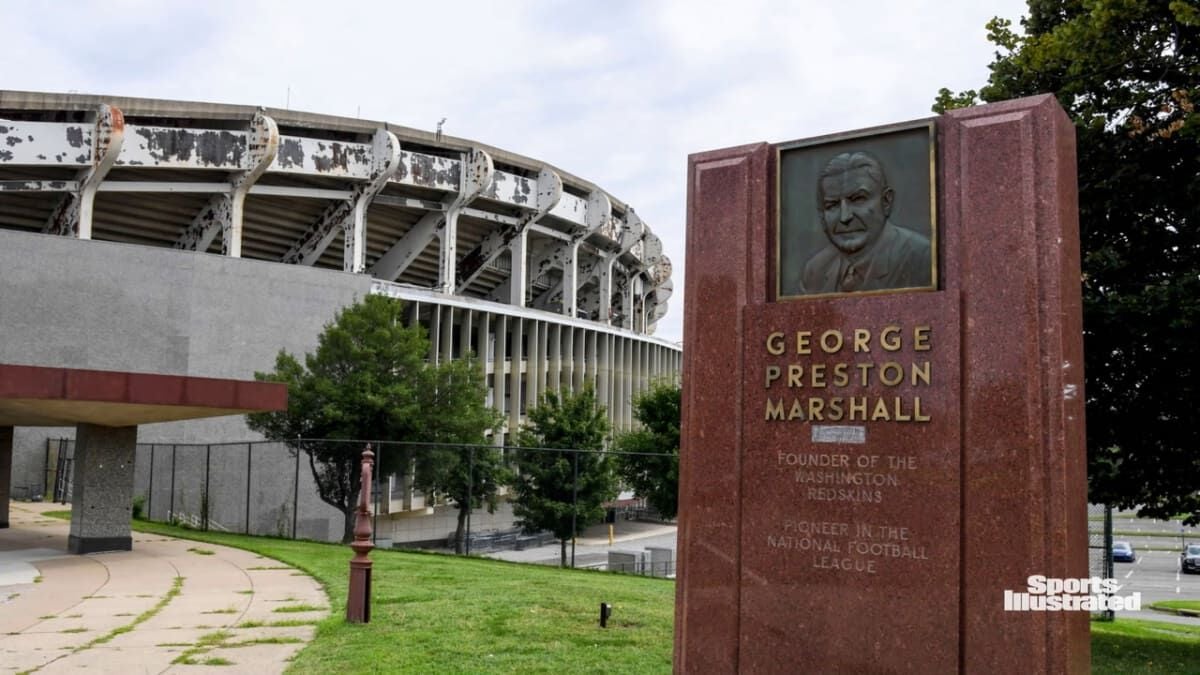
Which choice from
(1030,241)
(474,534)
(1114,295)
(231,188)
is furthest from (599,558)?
(231,188)

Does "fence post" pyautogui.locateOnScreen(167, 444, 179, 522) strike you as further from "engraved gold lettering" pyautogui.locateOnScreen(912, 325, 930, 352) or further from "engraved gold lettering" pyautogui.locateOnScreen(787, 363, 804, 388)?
"engraved gold lettering" pyautogui.locateOnScreen(912, 325, 930, 352)

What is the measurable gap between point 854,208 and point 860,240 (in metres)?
0.25

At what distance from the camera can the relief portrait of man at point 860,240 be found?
6.80 meters

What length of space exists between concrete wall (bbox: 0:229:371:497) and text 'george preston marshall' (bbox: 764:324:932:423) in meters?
29.7

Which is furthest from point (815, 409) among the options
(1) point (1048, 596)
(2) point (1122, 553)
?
(2) point (1122, 553)

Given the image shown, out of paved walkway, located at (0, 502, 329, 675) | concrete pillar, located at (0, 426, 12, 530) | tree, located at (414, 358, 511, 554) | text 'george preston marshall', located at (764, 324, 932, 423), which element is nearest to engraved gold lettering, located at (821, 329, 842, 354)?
text 'george preston marshall', located at (764, 324, 932, 423)

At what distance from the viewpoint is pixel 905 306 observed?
6707 millimetres

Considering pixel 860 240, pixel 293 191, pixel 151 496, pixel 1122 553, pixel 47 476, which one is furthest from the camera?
pixel 1122 553

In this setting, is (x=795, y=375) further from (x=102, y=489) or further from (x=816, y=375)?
(x=102, y=489)

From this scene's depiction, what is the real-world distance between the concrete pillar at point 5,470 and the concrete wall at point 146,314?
7012 millimetres

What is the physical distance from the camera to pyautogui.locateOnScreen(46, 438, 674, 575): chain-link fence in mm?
22312

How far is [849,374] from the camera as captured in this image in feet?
22.5

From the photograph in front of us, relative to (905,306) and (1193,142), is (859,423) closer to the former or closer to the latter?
(905,306)

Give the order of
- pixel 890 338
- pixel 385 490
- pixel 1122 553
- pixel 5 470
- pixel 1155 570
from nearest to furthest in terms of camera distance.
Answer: pixel 890 338 → pixel 5 470 → pixel 385 490 → pixel 1155 570 → pixel 1122 553
